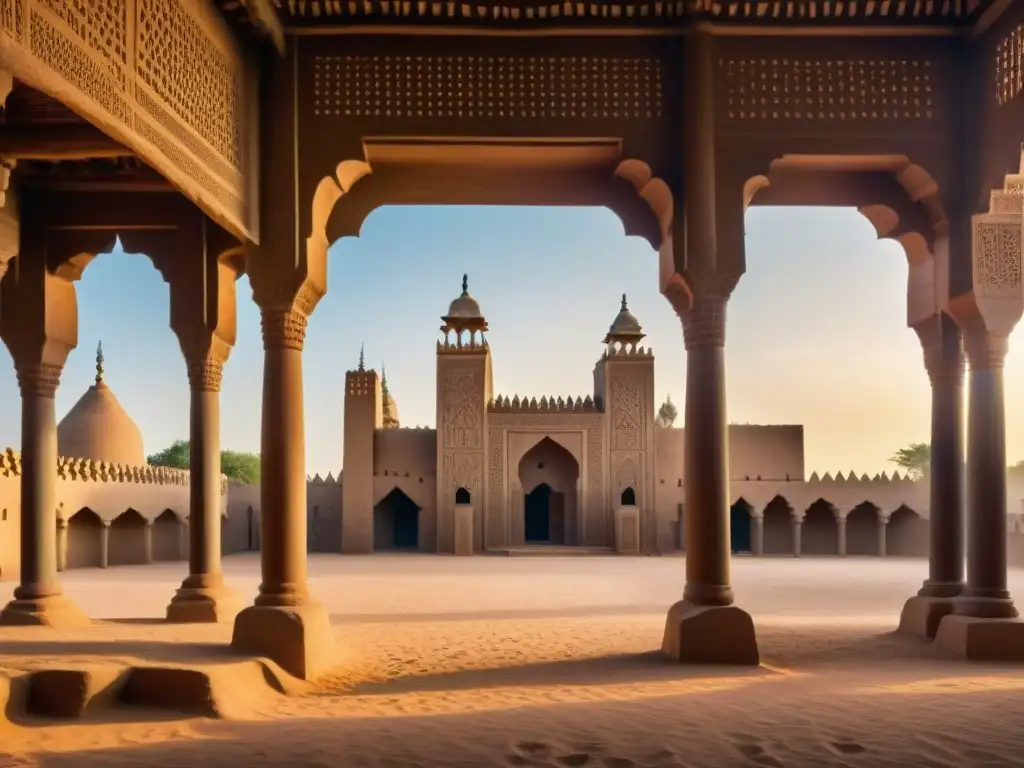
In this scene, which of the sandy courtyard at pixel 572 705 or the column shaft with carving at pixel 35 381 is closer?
the sandy courtyard at pixel 572 705

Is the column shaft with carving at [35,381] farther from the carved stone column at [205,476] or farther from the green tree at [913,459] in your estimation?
the green tree at [913,459]

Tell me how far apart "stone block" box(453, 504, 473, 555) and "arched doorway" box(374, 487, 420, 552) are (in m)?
2.76

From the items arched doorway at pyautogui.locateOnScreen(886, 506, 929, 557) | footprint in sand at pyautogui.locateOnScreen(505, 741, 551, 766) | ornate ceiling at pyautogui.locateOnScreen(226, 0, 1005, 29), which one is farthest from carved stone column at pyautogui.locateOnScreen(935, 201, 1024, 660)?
arched doorway at pyautogui.locateOnScreen(886, 506, 929, 557)

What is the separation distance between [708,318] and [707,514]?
161 cm

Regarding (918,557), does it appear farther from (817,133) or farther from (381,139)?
(381,139)

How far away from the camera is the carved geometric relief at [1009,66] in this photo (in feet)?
22.3

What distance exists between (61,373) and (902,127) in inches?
336

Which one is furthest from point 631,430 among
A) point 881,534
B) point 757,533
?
point 881,534

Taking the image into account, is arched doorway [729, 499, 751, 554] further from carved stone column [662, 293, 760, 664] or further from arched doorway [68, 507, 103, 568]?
carved stone column [662, 293, 760, 664]

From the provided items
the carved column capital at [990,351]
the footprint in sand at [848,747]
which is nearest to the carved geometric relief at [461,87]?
the carved column capital at [990,351]

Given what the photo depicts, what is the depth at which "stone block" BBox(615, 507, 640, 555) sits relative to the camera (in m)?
25.3

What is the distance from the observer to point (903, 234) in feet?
27.7

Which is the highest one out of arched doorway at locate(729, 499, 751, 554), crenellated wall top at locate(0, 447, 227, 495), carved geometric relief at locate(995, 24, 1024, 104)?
carved geometric relief at locate(995, 24, 1024, 104)

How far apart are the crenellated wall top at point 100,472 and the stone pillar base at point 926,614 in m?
16.9
